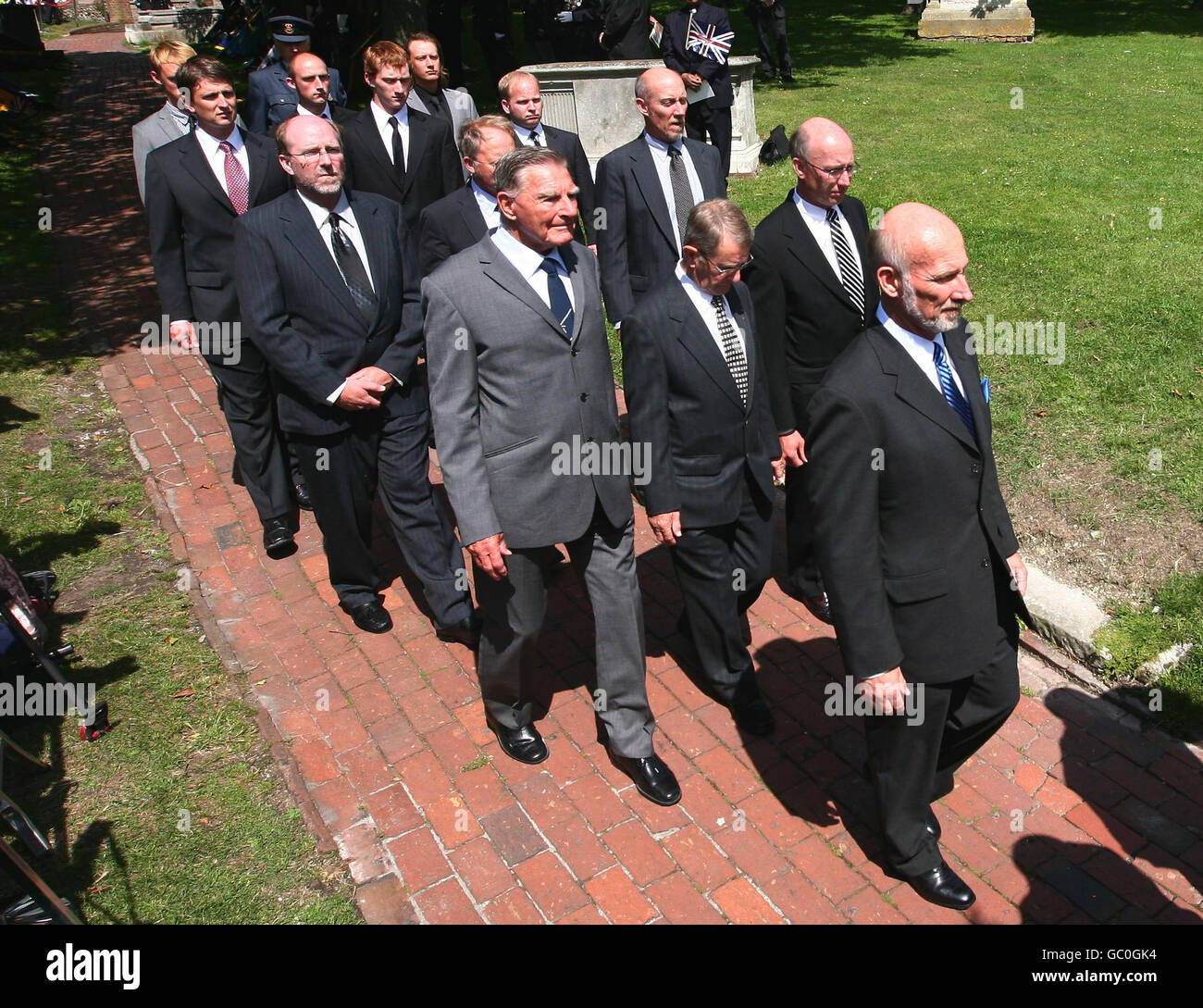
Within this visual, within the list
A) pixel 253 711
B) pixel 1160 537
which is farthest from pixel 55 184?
pixel 1160 537

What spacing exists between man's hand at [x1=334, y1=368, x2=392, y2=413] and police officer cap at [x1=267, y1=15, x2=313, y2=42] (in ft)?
15.4

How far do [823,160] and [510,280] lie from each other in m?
1.59

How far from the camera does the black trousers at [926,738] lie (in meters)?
3.53

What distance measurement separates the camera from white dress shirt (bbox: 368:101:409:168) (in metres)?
6.79

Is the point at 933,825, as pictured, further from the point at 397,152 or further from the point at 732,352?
the point at 397,152

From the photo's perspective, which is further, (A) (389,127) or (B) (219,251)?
(A) (389,127)

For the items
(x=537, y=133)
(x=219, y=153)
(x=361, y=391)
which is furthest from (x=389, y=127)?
(x=361, y=391)

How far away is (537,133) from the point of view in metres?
6.61

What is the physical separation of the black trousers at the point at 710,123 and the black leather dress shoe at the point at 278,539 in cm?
631

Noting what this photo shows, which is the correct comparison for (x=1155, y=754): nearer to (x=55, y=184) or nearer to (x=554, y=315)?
(x=554, y=315)

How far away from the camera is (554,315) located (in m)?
4.03

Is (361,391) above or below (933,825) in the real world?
above

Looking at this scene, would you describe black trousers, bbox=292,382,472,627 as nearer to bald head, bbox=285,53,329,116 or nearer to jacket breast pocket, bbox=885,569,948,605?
jacket breast pocket, bbox=885,569,948,605

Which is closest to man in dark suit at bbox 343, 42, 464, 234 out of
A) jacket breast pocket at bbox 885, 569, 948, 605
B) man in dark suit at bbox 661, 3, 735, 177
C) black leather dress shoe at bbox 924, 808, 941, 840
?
man in dark suit at bbox 661, 3, 735, 177
